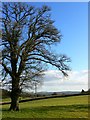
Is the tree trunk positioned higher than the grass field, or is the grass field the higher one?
the tree trunk

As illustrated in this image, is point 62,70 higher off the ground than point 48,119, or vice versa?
point 62,70

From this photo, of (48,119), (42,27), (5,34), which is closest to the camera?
(48,119)

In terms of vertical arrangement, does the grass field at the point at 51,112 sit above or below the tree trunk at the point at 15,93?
below

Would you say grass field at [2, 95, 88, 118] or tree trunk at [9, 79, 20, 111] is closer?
grass field at [2, 95, 88, 118]

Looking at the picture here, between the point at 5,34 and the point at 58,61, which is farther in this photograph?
the point at 58,61

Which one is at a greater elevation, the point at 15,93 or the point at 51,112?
the point at 15,93

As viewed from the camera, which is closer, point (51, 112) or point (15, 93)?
point (51, 112)

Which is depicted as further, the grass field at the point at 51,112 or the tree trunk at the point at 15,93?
the tree trunk at the point at 15,93

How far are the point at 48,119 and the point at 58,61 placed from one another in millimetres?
13844

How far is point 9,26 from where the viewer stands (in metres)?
35.1

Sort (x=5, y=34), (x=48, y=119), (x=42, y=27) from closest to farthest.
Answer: (x=48, y=119) → (x=5, y=34) → (x=42, y=27)

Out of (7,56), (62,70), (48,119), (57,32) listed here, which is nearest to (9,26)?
(7,56)

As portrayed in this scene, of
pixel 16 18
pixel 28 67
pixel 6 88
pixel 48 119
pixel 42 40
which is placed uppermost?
pixel 16 18

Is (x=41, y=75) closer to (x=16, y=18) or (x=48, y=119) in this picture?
(x=16, y=18)
